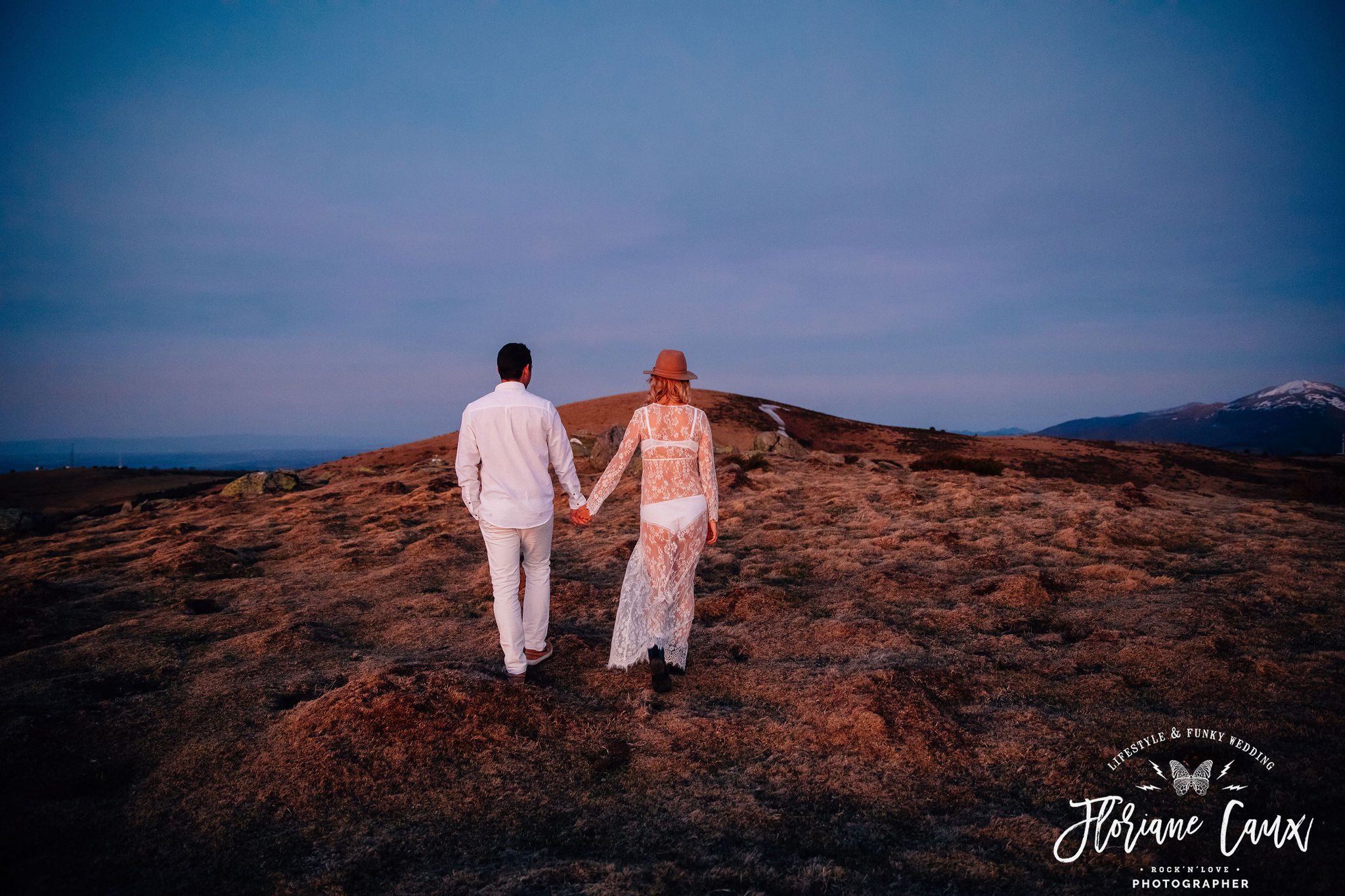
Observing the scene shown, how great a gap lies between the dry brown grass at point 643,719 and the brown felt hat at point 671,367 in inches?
100

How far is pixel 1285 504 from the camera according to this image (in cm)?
1405

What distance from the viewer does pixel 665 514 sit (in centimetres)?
528

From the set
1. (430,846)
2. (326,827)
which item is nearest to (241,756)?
(326,827)

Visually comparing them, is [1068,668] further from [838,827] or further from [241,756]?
[241,756]

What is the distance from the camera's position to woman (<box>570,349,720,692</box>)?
521 cm

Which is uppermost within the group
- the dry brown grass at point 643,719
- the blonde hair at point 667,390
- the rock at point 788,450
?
the blonde hair at point 667,390

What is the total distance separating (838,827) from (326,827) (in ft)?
9.00

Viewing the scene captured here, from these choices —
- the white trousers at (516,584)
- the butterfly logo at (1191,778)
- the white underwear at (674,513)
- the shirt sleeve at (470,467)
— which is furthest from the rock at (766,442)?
the butterfly logo at (1191,778)

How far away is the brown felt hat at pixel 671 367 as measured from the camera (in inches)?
205

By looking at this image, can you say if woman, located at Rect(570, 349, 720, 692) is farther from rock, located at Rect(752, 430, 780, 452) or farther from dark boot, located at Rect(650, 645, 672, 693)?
rock, located at Rect(752, 430, 780, 452)

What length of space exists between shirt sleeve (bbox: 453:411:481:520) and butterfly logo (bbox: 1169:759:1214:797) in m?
4.73

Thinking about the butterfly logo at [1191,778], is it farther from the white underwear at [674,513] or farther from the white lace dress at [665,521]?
the white underwear at [674,513]

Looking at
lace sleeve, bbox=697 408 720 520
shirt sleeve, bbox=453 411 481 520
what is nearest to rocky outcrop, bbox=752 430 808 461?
lace sleeve, bbox=697 408 720 520

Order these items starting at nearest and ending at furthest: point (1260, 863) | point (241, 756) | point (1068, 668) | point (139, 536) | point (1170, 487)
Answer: point (1260, 863) → point (241, 756) → point (1068, 668) → point (139, 536) → point (1170, 487)
